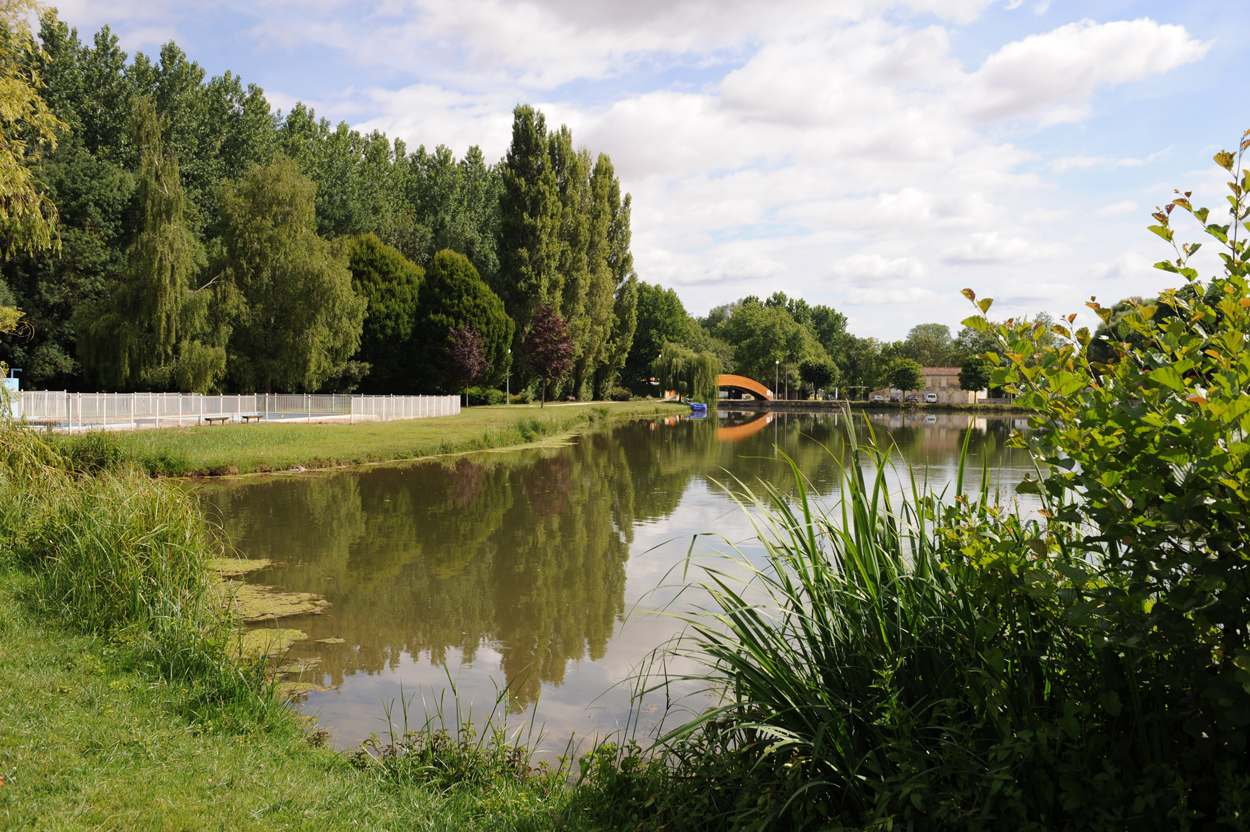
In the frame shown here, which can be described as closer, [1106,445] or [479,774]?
[1106,445]

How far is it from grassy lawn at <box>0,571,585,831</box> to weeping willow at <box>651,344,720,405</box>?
187ft

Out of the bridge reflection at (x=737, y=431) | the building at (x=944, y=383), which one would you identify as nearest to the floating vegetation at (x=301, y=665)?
the bridge reflection at (x=737, y=431)

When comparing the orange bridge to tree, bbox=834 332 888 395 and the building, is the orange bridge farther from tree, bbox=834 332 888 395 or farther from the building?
the building

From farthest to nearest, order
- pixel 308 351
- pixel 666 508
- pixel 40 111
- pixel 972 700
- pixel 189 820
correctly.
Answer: pixel 308 351
pixel 666 508
pixel 40 111
pixel 189 820
pixel 972 700

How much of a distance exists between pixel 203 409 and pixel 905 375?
64.4 metres

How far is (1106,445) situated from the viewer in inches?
89.8

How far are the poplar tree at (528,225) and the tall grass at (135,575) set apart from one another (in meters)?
36.9

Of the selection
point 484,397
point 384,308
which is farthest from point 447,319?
point 484,397

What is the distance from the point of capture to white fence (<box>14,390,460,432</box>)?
22891 mm

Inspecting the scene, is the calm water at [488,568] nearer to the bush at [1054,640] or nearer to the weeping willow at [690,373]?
the bush at [1054,640]

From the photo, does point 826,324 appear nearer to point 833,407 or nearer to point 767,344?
point 767,344

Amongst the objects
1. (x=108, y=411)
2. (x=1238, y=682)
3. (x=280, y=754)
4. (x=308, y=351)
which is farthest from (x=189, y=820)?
(x=308, y=351)

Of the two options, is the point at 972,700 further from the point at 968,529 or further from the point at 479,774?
the point at 479,774

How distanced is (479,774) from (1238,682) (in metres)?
3.40
